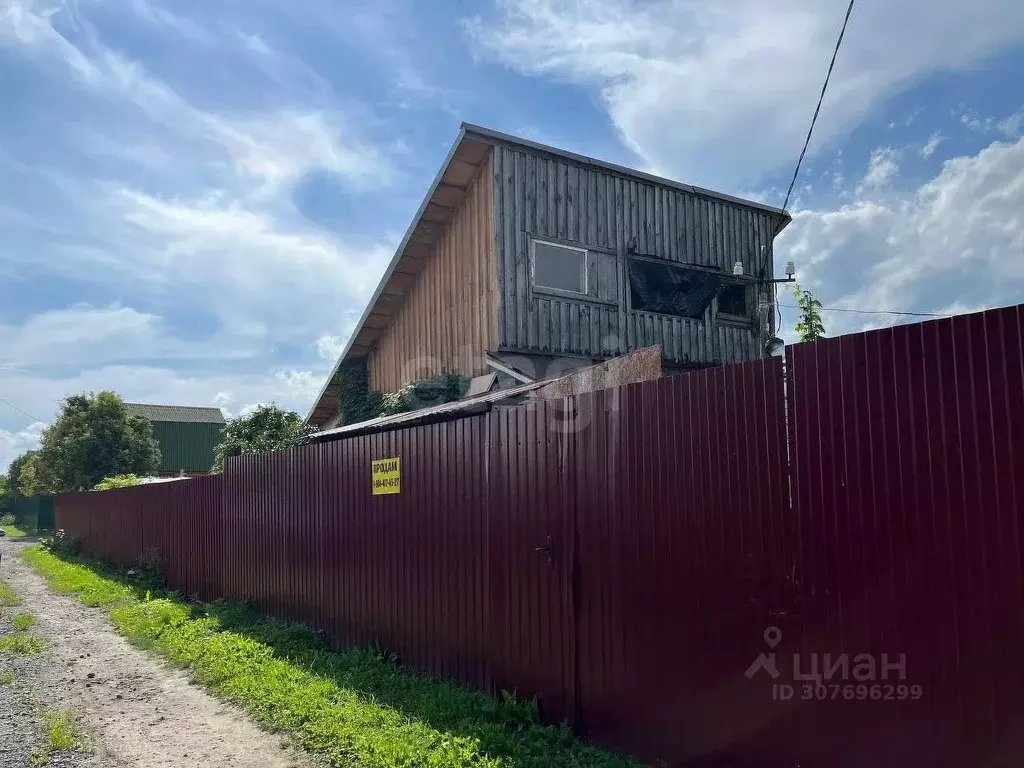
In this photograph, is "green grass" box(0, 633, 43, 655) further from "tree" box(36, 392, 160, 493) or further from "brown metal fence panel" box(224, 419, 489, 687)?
"tree" box(36, 392, 160, 493)

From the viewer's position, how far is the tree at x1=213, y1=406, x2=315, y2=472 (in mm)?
16188

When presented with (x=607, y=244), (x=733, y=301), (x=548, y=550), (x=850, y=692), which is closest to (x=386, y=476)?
(x=548, y=550)

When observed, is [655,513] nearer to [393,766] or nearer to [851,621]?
[851,621]

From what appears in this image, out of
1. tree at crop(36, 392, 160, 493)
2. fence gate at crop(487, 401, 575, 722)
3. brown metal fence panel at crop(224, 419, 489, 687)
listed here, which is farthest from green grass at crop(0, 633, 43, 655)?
tree at crop(36, 392, 160, 493)

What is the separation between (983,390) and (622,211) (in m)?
10.7

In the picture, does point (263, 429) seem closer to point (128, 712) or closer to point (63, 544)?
point (63, 544)

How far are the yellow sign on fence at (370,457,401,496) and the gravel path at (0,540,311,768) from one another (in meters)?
2.18

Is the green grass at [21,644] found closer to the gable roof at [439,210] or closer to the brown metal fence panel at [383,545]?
the brown metal fence panel at [383,545]

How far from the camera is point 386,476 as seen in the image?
23.2 feet

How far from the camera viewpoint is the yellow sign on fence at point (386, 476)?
6.90 meters

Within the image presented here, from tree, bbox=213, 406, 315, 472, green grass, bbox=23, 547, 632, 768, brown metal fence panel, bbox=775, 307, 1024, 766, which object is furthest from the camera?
tree, bbox=213, 406, 315, 472

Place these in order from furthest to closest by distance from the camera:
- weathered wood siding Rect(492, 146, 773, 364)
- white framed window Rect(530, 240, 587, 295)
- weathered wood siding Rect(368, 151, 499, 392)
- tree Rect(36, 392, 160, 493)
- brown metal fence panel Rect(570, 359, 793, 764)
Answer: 1. tree Rect(36, 392, 160, 493)
2. white framed window Rect(530, 240, 587, 295)
3. weathered wood siding Rect(368, 151, 499, 392)
4. weathered wood siding Rect(492, 146, 773, 364)
5. brown metal fence panel Rect(570, 359, 793, 764)

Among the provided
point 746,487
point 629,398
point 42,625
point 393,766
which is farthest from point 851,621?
point 42,625

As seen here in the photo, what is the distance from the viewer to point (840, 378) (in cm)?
359
